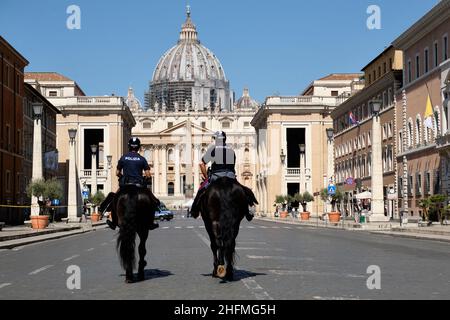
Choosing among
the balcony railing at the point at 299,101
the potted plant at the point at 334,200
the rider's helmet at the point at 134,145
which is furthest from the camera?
the balcony railing at the point at 299,101

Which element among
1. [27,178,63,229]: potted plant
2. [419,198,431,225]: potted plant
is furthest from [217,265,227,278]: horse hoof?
[419,198,431,225]: potted plant

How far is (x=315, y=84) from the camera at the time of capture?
460 feet

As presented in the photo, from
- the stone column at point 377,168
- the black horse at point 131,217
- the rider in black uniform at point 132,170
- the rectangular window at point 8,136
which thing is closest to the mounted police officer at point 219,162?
the black horse at point 131,217

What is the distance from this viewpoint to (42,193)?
53.9 m

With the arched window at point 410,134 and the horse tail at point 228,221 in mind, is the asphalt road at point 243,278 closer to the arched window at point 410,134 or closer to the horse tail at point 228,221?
the horse tail at point 228,221

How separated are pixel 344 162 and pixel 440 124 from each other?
41.2 meters

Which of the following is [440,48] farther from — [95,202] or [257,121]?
[257,121]

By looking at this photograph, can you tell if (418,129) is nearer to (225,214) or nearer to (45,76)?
(225,214)

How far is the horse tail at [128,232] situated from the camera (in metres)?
14.2

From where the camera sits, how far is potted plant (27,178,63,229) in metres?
49.0

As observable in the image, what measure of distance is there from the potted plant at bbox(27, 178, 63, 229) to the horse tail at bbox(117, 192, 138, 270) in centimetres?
3538

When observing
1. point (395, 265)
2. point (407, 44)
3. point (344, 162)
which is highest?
point (407, 44)
